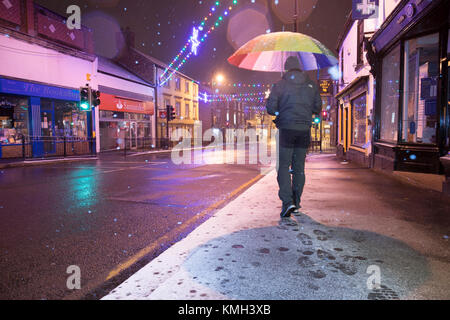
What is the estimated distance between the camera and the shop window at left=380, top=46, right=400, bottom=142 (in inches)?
395

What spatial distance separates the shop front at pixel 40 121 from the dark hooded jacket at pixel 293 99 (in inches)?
593

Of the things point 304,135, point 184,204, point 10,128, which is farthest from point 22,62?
point 304,135

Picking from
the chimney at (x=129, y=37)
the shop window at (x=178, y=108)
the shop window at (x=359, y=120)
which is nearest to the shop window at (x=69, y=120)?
the chimney at (x=129, y=37)

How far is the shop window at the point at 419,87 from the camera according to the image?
862 centimetres

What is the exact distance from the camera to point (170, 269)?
2.78 metres

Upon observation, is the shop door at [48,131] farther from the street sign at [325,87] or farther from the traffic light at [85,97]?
the street sign at [325,87]

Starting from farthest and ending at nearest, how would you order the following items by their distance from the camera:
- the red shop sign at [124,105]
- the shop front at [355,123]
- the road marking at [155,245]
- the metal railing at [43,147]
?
the red shop sign at [124,105] < the metal railing at [43,147] < the shop front at [355,123] < the road marking at [155,245]

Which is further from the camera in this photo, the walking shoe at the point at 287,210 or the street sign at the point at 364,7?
the street sign at the point at 364,7

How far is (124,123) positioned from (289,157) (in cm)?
2405

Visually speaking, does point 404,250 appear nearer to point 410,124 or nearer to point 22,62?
point 410,124

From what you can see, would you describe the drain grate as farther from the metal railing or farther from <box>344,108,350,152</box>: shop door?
the metal railing

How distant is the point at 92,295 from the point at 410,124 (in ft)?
31.4

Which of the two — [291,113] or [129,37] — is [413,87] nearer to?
Answer: [291,113]

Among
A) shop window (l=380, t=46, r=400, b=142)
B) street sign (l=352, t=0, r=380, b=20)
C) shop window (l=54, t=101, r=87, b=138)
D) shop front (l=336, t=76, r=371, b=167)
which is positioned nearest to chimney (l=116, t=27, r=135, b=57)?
shop window (l=54, t=101, r=87, b=138)
